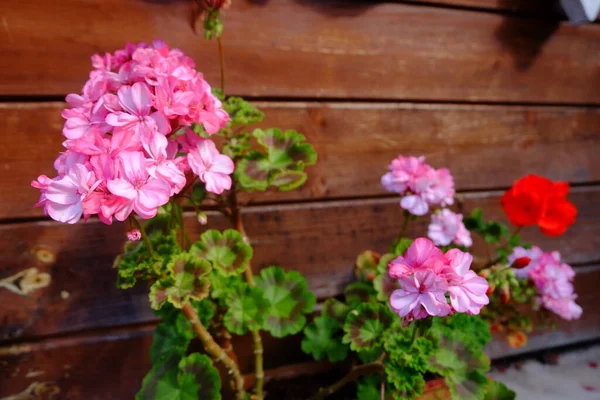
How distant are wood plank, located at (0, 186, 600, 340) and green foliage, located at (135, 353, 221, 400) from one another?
0.24 meters

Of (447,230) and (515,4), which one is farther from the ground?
(515,4)

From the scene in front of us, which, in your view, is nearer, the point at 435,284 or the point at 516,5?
the point at 435,284

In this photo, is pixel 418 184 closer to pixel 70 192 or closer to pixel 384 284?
pixel 384 284

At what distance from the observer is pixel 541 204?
3.07 ft

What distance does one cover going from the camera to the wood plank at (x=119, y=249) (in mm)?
891

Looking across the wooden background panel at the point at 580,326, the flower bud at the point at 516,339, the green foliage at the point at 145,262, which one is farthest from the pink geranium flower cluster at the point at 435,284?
the wooden background panel at the point at 580,326

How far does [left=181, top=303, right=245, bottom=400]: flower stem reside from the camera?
72cm

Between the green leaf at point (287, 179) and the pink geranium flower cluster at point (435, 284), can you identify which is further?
the green leaf at point (287, 179)

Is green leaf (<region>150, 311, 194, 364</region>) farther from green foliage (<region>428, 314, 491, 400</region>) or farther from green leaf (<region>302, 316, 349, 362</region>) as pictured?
green foliage (<region>428, 314, 491, 400</region>)

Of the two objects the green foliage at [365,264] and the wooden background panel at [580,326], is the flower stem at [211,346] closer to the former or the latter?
the green foliage at [365,264]

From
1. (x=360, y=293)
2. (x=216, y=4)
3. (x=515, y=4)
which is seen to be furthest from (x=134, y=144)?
(x=515, y=4)

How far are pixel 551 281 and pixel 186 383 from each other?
0.79m

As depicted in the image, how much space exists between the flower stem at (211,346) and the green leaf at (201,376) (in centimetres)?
2

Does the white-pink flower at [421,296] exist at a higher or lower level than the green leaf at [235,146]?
lower
